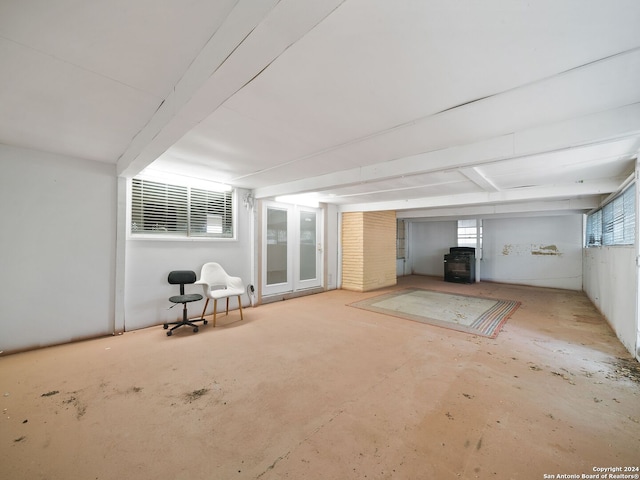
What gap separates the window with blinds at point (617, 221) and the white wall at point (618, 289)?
192mm

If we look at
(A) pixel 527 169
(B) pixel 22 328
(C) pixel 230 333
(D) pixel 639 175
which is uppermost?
(A) pixel 527 169

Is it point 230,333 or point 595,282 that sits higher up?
point 595,282

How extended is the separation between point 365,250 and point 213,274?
4246mm

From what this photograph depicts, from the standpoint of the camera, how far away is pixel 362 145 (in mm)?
2883

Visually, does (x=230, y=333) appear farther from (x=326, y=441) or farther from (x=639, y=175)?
(x=639, y=175)

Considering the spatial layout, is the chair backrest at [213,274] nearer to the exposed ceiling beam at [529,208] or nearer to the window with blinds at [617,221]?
the window with blinds at [617,221]

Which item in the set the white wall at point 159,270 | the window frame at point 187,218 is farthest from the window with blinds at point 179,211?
the white wall at point 159,270

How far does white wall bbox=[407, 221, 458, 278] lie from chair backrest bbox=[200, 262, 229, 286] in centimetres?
874

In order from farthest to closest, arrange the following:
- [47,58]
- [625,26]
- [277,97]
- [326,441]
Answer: [277,97] < [326,441] < [47,58] < [625,26]

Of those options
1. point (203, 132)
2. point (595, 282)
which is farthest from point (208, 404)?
point (595, 282)

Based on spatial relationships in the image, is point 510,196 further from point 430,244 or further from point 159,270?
point 159,270

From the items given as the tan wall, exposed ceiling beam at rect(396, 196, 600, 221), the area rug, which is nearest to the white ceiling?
A: the area rug

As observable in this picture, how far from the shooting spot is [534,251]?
8312 mm

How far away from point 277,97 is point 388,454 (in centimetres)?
260
